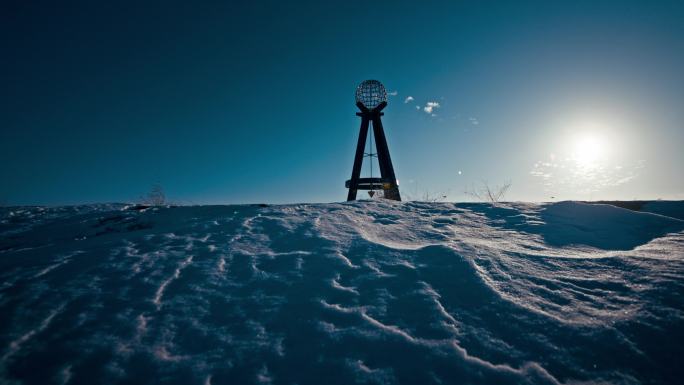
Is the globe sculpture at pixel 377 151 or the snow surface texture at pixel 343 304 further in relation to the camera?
the globe sculpture at pixel 377 151

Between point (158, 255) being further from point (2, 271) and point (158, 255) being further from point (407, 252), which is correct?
point (407, 252)

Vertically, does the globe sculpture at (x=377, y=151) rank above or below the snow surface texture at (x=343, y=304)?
above

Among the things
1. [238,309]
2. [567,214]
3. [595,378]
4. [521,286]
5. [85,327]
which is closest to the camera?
[595,378]

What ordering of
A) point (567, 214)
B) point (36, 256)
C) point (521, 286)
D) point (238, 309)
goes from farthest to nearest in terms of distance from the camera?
point (567, 214)
point (36, 256)
point (521, 286)
point (238, 309)

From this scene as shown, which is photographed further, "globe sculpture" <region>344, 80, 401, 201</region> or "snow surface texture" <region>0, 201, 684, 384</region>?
"globe sculpture" <region>344, 80, 401, 201</region>

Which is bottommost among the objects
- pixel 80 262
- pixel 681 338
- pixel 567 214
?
pixel 681 338

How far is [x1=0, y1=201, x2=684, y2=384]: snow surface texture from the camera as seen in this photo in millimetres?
1125

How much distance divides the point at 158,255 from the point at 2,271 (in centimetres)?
82

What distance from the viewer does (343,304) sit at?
1.48 m

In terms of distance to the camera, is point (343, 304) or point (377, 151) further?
point (377, 151)

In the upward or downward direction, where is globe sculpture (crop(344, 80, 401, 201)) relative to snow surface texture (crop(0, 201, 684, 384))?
upward

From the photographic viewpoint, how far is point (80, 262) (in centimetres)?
184

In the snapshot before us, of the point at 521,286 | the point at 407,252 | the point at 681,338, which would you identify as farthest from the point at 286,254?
the point at 681,338

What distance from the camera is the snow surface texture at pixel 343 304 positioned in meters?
1.12
